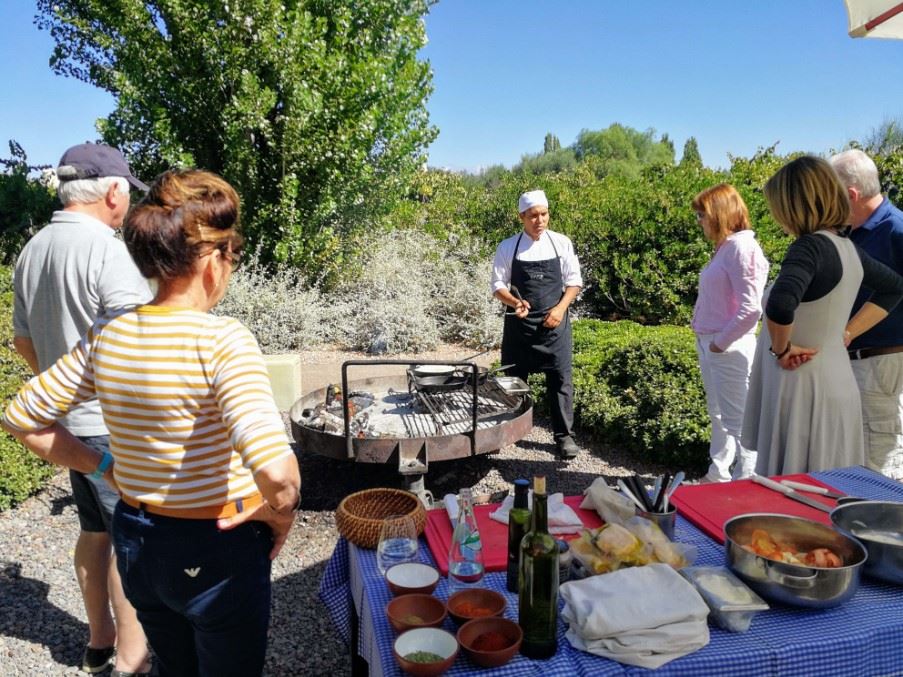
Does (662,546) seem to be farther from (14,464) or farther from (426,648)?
(14,464)

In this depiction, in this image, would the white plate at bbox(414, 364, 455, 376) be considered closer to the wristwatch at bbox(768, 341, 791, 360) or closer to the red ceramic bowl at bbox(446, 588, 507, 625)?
the wristwatch at bbox(768, 341, 791, 360)

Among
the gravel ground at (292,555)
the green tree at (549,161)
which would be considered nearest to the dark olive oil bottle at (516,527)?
the gravel ground at (292,555)

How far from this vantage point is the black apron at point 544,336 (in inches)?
200

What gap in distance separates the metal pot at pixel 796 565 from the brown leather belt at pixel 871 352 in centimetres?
199

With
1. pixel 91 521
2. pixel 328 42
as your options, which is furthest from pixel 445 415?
pixel 328 42

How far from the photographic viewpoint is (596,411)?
5637 millimetres

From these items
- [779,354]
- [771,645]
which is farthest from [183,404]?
[779,354]

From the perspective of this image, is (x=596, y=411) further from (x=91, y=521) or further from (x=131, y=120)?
(x=131, y=120)

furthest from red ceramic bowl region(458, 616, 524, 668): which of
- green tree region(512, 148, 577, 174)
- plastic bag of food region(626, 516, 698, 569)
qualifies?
green tree region(512, 148, 577, 174)

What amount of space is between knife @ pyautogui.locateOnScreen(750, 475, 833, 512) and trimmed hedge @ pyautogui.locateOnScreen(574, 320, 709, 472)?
2577 millimetres

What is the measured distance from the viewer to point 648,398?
556cm

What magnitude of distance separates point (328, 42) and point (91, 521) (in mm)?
8529

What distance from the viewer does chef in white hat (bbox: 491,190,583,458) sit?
5.07 metres

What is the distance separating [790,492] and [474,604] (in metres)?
1.33
